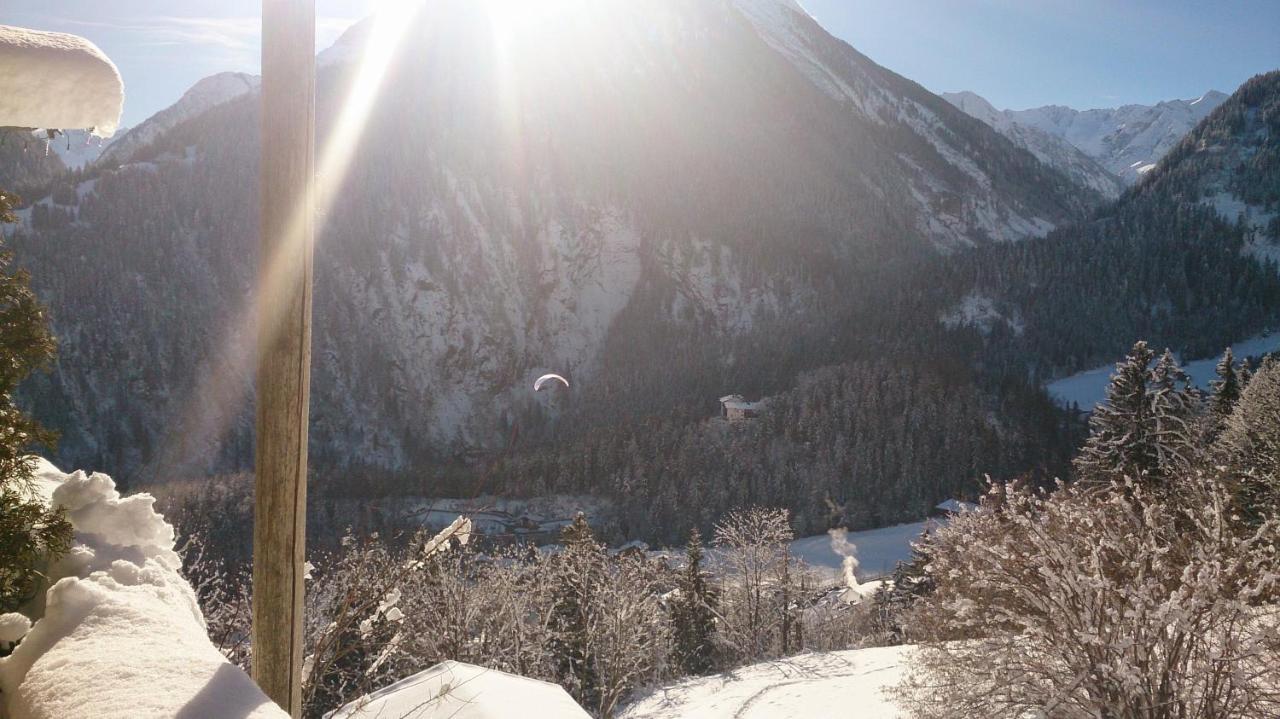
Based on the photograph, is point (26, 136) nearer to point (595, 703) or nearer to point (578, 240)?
point (595, 703)

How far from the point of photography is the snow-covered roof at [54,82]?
265 cm

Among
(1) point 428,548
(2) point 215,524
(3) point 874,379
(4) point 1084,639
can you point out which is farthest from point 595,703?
(3) point 874,379

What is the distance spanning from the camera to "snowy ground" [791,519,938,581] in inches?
2918

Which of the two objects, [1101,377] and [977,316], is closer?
[1101,377]

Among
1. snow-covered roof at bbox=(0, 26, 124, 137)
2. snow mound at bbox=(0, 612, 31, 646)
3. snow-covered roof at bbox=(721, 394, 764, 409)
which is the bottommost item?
snow-covered roof at bbox=(721, 394, 764, 409)

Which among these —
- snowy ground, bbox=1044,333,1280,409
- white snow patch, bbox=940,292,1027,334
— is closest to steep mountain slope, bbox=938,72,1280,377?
white snow patch, bbox=940,292,1027,334

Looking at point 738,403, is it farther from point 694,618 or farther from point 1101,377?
point 694,618

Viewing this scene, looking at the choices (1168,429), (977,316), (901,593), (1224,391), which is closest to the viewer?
(1168,429)

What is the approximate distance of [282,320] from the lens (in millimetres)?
2912

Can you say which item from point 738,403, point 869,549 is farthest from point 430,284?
point 869,549

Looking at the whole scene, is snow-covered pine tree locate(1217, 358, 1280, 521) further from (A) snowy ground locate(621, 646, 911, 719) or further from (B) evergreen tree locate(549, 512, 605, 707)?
(B) evergreen tree locate(549, 512, 605, 707)

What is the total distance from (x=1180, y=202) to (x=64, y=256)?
240 metres

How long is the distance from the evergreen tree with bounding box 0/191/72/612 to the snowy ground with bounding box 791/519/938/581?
7359cm

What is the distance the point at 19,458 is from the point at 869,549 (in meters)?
85.0
